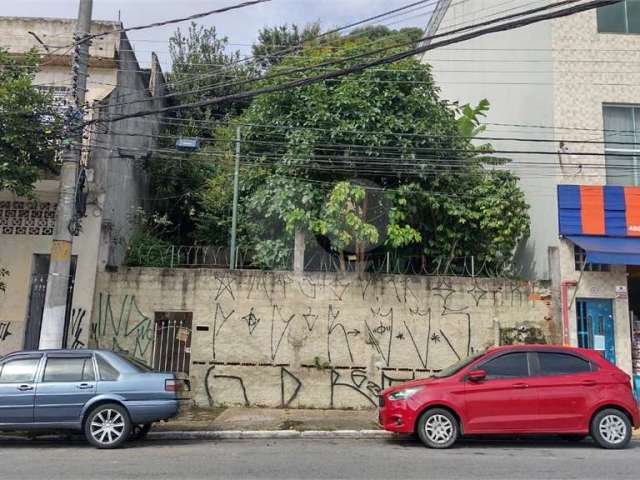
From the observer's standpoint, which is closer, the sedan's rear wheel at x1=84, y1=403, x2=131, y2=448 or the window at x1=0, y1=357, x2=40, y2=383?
the sedan's rear wheel at x1=84, y1=403, x2=131, y2=448

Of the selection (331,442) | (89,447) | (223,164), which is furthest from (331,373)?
(223,164)

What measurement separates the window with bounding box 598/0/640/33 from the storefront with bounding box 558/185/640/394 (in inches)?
168

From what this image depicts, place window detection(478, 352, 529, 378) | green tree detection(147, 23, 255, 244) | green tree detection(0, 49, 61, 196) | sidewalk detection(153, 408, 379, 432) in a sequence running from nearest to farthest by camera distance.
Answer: window detection(478, 352, 529, 378) → sidewalk detection(153, 408, 379, 432) → green tree detection(0, 49, 61, 196) → green tree detection(147, 23, 255, 244)

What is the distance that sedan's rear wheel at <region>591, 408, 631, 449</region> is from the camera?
8.14 metres

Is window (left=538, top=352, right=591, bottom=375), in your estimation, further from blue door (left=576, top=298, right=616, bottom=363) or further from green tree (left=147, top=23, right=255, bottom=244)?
green tree (left=147, top=23, right=255, bottom=244)

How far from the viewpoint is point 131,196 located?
15125 mm

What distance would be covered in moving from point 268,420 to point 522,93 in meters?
10.7

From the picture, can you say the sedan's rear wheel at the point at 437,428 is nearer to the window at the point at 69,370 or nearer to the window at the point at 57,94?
the window at the point at 69,370

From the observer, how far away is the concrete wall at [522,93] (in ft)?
44.2

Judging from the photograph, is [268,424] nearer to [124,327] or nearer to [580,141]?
[124,327]

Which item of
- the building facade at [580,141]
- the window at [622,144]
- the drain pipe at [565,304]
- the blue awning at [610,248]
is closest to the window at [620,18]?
the building facade at [580,141]

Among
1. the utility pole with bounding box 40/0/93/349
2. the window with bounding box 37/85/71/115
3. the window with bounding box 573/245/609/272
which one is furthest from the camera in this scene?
the window with bounding box 573/245/609/272

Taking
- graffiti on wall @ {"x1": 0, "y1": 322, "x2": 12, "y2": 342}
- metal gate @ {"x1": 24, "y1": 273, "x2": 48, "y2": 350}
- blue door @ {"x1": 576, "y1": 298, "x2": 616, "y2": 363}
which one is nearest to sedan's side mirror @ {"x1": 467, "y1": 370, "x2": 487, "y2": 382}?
blue door @ {"x1": 576, "y1": 298, "x2": 616, "y2": 363}

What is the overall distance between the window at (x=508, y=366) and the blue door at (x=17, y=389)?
21.9 ft
